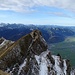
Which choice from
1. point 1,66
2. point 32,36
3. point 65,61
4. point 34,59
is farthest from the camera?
point 65,61

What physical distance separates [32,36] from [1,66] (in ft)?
90.6

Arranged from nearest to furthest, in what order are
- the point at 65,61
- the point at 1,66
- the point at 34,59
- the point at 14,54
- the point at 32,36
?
1. the point at 1,66
2. the point at 14,54
3. the point at 34,59
4. the point at 32,36
5. the point at 65,61

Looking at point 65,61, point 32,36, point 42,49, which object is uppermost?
point 32,36

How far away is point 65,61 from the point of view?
389 ft

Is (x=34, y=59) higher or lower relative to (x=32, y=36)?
lower

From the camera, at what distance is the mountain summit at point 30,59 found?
283 ft

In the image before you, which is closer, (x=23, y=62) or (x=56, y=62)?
(x=23, y=62)

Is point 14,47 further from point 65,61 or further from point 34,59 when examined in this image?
point 65,61

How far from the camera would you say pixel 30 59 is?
311 feet

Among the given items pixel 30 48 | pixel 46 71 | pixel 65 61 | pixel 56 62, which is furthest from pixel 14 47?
pixel 65 61

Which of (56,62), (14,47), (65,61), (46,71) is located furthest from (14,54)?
(65,61)

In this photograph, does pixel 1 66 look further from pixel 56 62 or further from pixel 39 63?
pixel 56 62

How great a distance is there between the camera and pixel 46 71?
92.8 meters

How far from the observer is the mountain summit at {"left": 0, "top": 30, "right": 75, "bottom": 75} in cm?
8625
